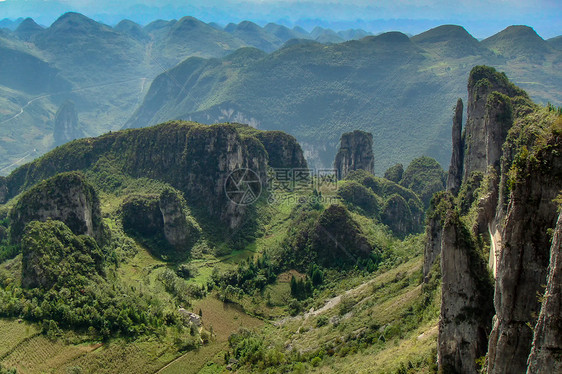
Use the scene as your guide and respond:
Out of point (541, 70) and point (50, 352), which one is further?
point (541, 70)

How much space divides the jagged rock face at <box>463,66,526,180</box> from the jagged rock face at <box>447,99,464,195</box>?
112 cm

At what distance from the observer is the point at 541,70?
174 metres

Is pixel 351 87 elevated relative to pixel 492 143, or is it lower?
elevated

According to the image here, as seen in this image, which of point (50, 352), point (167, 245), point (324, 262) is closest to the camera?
point (50, 352)

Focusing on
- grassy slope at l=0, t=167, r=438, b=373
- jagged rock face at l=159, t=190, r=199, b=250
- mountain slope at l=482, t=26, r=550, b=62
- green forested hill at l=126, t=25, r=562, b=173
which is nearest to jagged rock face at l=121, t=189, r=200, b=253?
jagged rock face at l=159, t=190, r=199, b=250

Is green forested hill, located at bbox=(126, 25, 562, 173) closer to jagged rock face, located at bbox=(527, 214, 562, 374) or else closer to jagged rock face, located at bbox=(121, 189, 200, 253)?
jagged rock face, located at bbox=(121, 189, 200, 253)

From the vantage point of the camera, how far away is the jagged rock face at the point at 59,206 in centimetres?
5106

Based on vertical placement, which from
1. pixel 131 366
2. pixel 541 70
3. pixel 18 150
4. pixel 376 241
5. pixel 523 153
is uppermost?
pixel 541 70

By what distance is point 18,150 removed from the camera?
176m

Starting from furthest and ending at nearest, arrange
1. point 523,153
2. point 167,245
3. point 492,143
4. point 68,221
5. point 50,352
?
1. point 167,245
2. point 68,221
3. point 492,143
4. point 50,352
5. point 523,153

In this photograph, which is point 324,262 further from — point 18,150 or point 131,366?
point 18,150

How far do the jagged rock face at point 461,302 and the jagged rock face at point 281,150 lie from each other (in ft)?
211

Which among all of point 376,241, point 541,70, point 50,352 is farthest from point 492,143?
point 541,70

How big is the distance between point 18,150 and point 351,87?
124947 mm
